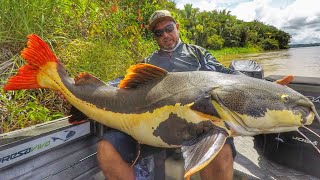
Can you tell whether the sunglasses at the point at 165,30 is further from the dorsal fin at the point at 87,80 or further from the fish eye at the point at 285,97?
the fish eye at the point at 285,97

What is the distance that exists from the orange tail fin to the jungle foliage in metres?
0.86

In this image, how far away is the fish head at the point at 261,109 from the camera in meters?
1.66

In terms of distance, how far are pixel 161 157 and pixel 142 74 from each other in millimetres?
843

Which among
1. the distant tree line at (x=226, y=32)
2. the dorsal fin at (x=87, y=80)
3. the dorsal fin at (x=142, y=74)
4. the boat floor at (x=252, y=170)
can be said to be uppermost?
the distant tree line at (x=226, y=32)

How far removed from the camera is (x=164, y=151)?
94.0 inches

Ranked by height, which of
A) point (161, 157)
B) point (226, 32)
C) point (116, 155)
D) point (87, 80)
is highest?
point (226, 32)

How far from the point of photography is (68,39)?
413cm

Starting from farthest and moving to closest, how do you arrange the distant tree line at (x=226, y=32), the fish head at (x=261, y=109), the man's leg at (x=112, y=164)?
the distant tree line at (x=226, y=32) < the man's leg at (x=112, y=164) < the fish head at (x=261, y=109)

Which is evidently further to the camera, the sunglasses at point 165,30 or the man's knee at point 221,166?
the sunglasses at point 165,30

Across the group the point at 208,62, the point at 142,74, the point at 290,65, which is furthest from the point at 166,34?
the point at 290,65

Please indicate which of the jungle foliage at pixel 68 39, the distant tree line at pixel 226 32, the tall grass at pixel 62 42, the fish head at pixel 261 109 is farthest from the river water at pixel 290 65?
the distant tree line at pixel 226 32

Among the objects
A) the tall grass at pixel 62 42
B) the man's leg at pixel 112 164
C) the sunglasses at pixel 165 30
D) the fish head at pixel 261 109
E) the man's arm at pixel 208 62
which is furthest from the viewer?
the tall grass at pixel 62 42

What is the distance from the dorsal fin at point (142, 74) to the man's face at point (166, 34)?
853 mm

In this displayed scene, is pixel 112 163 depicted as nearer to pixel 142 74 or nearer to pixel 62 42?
pixel 142 74
